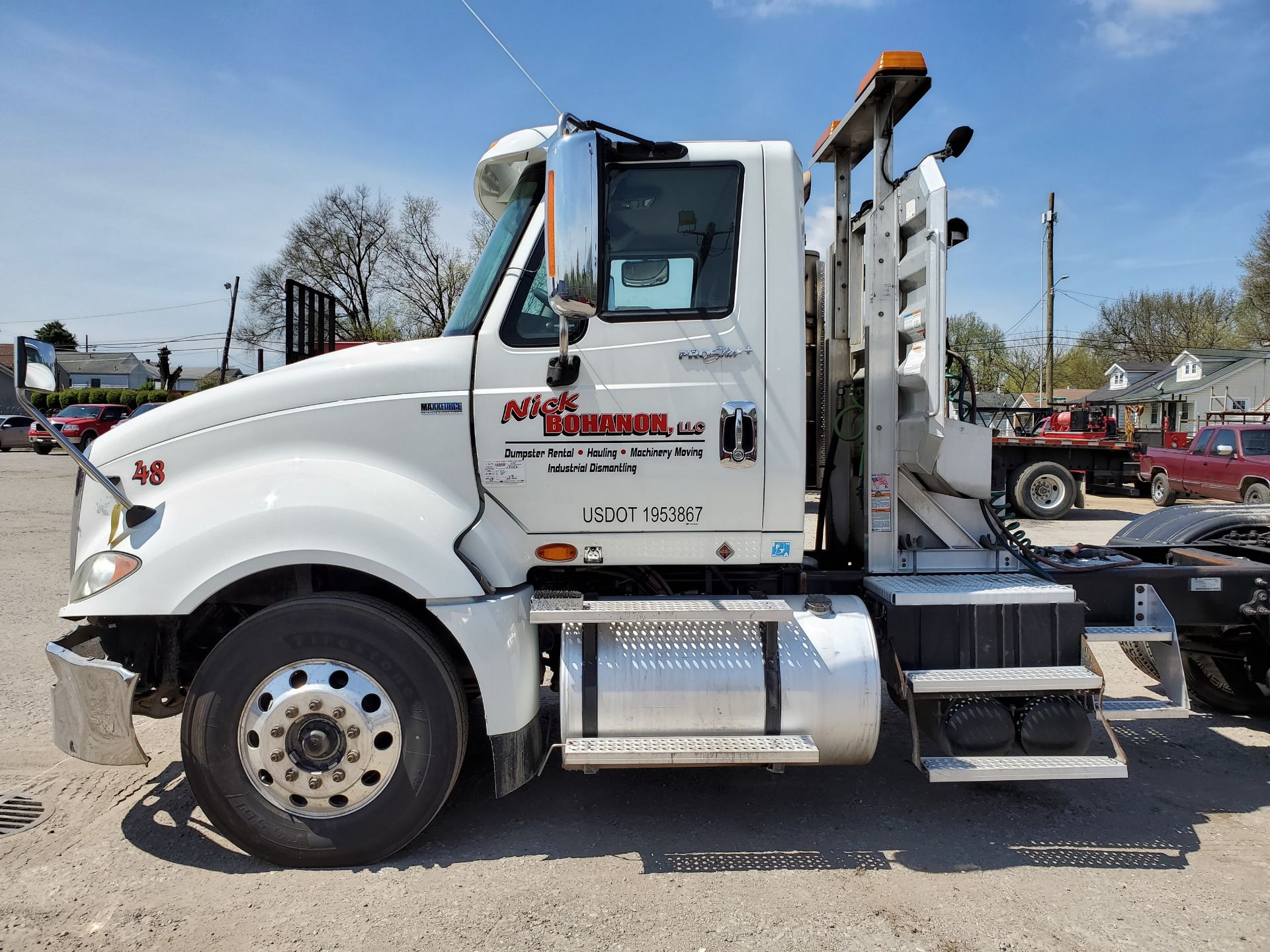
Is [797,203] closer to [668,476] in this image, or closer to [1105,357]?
[668,476]

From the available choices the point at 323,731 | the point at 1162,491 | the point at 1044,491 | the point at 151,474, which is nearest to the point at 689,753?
the point at 323,731

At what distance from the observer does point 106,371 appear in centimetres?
8538

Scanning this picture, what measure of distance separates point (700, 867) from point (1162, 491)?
60.6 feet

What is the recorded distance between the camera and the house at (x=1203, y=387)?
40281 mm

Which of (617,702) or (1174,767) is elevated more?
(617,702)

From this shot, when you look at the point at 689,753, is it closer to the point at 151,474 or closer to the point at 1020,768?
the point at 1020,768

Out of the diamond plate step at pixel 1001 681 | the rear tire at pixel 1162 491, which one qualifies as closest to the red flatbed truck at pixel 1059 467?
the rear tire at pixel 1162 491

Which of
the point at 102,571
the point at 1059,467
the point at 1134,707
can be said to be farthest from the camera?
the point at 1059,467

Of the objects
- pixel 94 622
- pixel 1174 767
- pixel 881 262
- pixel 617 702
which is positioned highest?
pixel 881 262

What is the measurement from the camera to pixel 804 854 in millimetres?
3457

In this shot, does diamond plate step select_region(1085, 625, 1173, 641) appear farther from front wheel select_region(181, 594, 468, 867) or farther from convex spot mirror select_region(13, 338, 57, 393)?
convex spot mirror select_region(13, 338, 57, 393)

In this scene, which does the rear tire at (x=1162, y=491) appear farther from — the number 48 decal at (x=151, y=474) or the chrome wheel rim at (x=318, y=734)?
the number 48 decal at (x=151, y=474)

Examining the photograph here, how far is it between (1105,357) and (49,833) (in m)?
72.9

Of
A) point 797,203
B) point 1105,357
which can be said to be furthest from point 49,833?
point 1105,357
